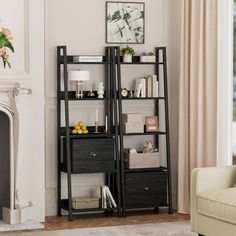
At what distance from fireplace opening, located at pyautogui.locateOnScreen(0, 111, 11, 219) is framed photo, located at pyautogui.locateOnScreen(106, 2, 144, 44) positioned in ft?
4.72

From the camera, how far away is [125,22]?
7336 mm

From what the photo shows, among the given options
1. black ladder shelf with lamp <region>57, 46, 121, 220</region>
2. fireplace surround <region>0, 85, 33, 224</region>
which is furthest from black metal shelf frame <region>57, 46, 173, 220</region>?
fireplace surround <region>0, 85, 33, 224</region>

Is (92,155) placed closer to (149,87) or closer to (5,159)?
(5,159)

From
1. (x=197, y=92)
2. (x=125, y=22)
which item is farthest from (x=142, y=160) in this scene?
(x=125, y=22)

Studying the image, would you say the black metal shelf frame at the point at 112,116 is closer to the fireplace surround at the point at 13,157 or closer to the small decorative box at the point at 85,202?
the small decorative box at the point at 85,202

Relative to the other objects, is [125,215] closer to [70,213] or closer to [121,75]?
[70,213]

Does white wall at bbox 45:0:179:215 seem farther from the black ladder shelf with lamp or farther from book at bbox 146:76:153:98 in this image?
book at bbox 146:76:153:98

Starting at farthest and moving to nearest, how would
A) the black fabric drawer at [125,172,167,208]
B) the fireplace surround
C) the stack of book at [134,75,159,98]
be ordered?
1. the stack of book at [134,75,159,98]
2. the black fabric drawer at [125,172,167,208]
3. the fireplace surround

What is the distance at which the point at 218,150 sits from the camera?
6734mm

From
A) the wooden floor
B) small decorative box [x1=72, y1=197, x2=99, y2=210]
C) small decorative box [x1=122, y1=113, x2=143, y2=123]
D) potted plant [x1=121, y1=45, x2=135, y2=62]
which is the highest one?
potted plant [x1=121, y1=45, x2=135, y2=62]

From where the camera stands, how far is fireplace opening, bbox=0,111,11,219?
22.3 feet

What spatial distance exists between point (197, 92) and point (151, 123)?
2.20ft

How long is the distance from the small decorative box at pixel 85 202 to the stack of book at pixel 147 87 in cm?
122

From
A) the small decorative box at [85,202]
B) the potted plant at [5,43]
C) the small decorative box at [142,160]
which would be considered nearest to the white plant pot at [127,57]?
the small decorative box at [142,160]
